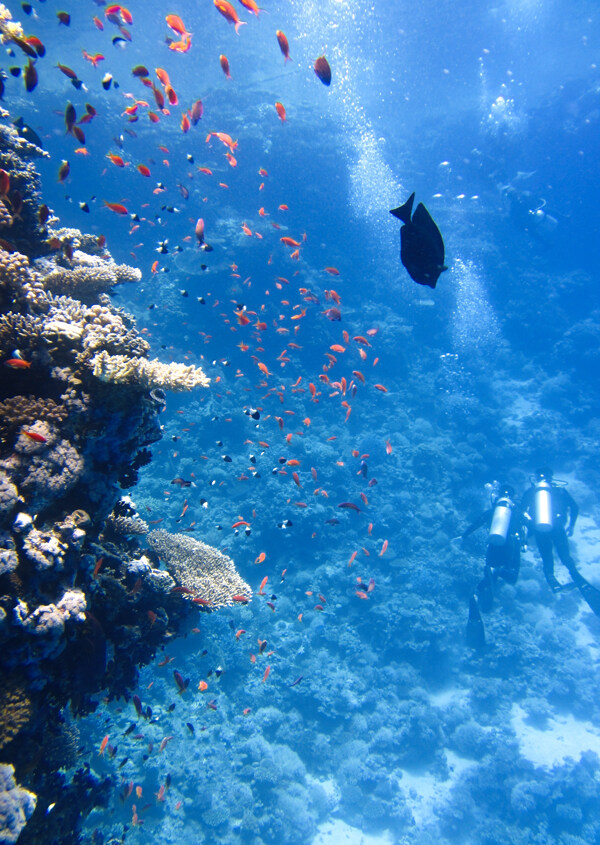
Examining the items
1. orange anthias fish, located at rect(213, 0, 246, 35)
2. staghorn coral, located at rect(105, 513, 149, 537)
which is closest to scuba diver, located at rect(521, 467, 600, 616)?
staghorn coral, located at rect(105, 513, 149, 537)

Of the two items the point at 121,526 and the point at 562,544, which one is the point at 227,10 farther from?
the point at 562,544

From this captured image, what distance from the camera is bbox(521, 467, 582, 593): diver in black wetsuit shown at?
452 inches

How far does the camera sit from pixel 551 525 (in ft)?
37.2

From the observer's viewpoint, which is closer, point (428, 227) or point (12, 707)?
point (428, 227)

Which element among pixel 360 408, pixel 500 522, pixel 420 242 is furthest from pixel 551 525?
pixel 420 242

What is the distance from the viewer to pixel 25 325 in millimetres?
3422

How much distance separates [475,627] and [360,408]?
9539mm

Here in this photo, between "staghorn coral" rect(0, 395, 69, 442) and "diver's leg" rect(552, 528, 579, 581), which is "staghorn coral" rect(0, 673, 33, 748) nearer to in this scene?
"staghorn coral" rect(0, 395, 69, 442)


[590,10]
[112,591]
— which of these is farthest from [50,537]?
[590,10]

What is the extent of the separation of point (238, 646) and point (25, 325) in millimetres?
10657

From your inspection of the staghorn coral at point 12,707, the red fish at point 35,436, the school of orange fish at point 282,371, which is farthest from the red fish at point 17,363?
the school of orange fish at point 282,371

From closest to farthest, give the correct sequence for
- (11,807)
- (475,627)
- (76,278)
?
(11,807)
(76,278)
(475,627)

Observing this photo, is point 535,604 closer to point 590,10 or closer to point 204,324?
point 204,324

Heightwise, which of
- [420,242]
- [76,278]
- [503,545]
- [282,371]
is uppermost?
[282,371]
